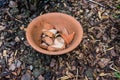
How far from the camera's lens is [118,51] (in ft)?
6.07

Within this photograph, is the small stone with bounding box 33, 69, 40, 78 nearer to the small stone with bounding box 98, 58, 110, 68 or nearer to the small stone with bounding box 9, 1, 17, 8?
the small stone with bounding box 98, 58, 110, 68

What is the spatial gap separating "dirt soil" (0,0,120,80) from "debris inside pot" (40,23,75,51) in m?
0.09

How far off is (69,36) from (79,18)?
306 mm

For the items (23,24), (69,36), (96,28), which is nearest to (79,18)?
(96,28)

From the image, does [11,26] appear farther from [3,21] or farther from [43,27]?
[43,27]

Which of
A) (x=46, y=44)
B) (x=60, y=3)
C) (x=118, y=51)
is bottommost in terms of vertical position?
(x=118, y=51)

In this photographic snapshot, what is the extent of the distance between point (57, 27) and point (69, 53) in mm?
216

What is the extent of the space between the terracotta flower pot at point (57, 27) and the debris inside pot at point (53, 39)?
3 cm

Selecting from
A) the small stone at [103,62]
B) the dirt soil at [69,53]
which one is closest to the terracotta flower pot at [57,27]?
the dirt soil at [69,53]

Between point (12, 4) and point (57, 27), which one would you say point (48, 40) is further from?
point (12, 4)

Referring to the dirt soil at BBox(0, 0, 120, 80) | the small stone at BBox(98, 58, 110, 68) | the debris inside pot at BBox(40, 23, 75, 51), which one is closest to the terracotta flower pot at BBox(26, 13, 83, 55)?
the debris inside pot at BBox(40, 23, 75, 51)

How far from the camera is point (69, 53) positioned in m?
1.82

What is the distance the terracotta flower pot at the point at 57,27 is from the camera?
5.44 ft

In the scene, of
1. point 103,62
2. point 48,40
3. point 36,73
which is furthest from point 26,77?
point 103,62
